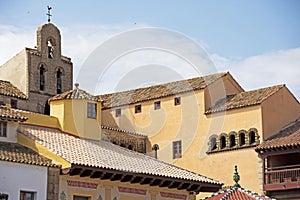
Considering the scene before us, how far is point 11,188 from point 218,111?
2073cm

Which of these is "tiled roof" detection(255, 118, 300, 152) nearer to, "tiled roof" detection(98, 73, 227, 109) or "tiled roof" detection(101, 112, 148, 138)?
"tiled roof" detection(98, 73, 227, 109)

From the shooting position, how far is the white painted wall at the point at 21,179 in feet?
92.0

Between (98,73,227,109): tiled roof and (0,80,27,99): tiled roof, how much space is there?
905 cm

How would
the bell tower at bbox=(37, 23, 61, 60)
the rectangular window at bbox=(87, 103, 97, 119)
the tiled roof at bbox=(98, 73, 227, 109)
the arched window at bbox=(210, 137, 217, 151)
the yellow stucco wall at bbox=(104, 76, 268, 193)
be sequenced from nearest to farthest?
the rectangular window at bbox=(87, 103, 97, 119)
the bell tower at bbox=(37, 23, 61, 60)
the yellow stucco wall at bbox=(104, 76, 268, 193)
the arched window at bbox=(210, 137, 217, 151)
the tiled roof at bbox=(98, 73, 227, 109)

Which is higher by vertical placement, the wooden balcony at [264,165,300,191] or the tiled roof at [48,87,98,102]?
the tiled roof at [48,87,98,102]

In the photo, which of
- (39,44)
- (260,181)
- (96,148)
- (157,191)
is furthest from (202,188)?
(39,44)

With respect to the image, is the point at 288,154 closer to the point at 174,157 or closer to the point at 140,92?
the point at 174,157

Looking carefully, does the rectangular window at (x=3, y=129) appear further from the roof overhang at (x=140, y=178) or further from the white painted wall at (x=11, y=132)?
the roof overhang at (x=140, y=178)

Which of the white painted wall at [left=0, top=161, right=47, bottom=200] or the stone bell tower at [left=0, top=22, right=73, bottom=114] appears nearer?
the white painted wall at [left=0, top=161, right=47, bottom=200]

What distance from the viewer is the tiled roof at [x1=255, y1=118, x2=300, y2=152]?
43.2m

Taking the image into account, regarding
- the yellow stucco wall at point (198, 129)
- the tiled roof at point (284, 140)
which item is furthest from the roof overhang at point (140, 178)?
the yellow stucco wall at point (198, 129)

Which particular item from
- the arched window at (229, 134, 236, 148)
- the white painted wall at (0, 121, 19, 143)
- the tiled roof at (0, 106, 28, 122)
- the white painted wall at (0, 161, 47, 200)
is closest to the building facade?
the arched window at (229, 134, 236, 148)

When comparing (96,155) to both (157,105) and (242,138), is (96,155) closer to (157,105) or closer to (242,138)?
(242,138)

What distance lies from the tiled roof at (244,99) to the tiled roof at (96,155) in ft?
37.0
